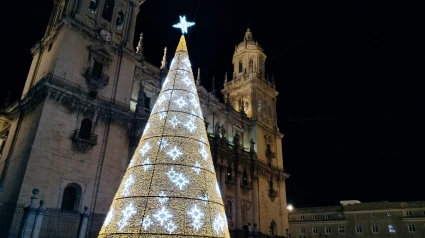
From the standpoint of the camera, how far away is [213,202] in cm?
629

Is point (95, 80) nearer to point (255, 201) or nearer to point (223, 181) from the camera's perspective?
point (223, 181)

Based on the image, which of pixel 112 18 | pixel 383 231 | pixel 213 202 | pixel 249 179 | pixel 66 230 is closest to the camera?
pixel 213 202

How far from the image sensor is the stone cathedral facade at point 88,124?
19.2 meters

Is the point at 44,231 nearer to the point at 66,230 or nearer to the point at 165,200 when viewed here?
the point at 66,230

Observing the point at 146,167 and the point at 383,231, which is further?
the point at 383,231

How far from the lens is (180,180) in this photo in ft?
20.1

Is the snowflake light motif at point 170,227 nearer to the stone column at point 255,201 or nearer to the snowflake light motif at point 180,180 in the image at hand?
the snowflake light motif at point 180,180

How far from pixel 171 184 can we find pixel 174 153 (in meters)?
0.72

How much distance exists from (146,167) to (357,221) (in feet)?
140

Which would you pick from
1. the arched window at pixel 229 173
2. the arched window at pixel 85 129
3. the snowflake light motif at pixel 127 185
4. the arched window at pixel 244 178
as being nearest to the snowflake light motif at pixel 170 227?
the snowflake light motif at pixel 127 185

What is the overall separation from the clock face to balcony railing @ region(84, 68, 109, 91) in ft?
11.4

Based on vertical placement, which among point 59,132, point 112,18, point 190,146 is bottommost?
point 190,146

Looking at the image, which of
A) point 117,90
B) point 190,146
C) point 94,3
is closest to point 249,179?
point 117,90

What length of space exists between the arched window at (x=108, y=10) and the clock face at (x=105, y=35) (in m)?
1.98
